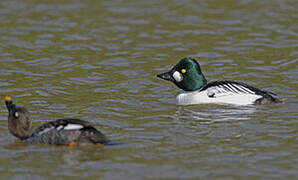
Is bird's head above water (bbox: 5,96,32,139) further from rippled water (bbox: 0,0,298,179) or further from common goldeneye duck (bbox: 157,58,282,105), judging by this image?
common goldeneye duck (bbox: 157,58,282,105)

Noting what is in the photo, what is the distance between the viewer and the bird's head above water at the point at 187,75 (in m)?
13.6

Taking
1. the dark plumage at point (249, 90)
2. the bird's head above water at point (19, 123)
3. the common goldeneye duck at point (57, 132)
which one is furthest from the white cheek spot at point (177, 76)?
the bird's head above water at point (19, 123)

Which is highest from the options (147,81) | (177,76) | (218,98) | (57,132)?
(177,76)

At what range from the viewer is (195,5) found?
73.5 feet

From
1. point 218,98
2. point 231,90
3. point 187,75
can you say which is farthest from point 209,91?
point 187,75

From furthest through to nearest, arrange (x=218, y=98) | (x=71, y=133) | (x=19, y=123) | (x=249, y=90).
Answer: (x=218, y=98), (x=249, y=90), (x=19, y=123), (x=71, y=133)

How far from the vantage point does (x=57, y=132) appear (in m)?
9.84

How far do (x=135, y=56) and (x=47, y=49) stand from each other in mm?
2609

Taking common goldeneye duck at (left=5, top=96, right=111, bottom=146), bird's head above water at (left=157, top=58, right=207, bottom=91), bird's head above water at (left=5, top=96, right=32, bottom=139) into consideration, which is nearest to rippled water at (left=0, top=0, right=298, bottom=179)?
common goldeneye duck at (left=5, top=96, right=111, bottom=146)

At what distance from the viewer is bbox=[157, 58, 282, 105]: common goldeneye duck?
12.8m

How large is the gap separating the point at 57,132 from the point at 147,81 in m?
5.47

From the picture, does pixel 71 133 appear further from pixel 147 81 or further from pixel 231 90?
pixel 147 81

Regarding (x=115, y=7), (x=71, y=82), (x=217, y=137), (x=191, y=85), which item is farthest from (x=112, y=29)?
(x=217, y=137)

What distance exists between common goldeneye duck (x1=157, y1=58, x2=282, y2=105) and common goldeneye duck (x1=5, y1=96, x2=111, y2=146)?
3.80m
